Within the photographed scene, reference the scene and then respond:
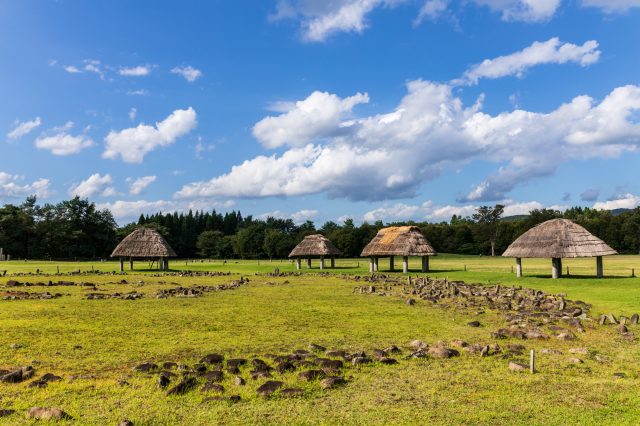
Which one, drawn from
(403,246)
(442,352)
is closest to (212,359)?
(442,352)

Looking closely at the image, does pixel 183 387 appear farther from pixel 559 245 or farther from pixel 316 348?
pixel 559 245

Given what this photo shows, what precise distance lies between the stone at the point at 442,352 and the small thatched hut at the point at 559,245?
23949 mm

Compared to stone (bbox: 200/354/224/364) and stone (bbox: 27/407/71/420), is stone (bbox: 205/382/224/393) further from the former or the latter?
stone (bbox: 27/407/71/420)

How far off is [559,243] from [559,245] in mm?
164

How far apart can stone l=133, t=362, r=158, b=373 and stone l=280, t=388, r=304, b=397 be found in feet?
11.0

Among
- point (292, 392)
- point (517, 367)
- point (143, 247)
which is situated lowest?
point (517, 367)

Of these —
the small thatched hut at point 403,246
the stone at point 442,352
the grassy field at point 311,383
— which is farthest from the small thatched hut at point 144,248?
the stone at point 442,352

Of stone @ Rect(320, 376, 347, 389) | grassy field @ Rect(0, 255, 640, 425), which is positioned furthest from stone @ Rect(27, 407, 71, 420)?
stone @ Rect(320, 376, 347, 389)

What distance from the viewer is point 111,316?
19.3 m

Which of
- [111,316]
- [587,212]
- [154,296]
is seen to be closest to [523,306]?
[111,316]

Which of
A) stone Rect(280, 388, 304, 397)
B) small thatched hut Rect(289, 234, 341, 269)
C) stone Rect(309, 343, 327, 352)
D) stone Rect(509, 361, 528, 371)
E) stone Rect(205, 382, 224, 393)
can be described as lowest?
stone Rect(509, 361, 528, 371)

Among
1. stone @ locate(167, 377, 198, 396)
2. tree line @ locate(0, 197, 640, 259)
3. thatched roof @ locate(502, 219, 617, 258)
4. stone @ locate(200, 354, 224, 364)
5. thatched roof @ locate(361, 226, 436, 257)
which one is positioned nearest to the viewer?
stone @ locate(167, 377, 198, 396)

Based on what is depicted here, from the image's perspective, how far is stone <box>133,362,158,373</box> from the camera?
10.8 m

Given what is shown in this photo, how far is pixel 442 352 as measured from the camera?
39.9 ft
